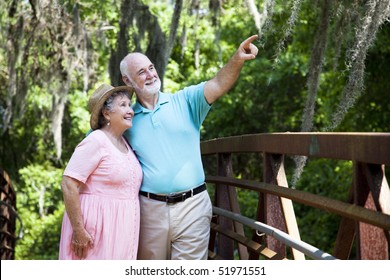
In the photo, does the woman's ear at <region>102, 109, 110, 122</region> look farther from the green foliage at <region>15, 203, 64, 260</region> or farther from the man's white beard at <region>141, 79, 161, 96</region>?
the green foliage at <region>15, 203, 64, 260</region>

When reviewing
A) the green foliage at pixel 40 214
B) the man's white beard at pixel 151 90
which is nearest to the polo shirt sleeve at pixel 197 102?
the man's white beard at pixel 151 90

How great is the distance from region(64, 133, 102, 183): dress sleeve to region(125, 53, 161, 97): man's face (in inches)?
12.0

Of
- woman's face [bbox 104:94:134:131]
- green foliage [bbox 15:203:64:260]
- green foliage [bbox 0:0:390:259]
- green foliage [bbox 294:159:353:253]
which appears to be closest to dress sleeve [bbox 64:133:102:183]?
woman's face [bbox 104:94:134:131]

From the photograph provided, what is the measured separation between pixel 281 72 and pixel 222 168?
11301mm

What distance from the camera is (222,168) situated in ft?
14.3

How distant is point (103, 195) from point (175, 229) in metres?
0.34

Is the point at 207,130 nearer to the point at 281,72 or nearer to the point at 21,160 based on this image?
the point at 281,72

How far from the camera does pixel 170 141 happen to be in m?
3.28

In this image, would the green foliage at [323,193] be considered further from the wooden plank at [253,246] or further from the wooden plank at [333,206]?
the wooden plank at [333,206]

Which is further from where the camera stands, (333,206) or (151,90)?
(151,90)

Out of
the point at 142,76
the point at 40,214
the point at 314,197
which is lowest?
the point at 40,214

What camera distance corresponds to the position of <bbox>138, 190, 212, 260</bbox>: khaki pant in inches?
130

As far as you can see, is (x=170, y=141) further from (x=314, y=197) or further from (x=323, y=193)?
(x=323, y=193)

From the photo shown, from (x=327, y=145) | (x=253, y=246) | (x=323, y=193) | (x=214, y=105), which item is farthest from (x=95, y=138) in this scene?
(x=214, y=105)
